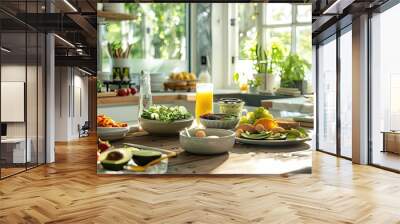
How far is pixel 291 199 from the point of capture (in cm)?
359

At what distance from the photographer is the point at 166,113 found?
405 cm

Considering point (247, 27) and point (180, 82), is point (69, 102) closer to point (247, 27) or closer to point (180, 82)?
point (180, 82)

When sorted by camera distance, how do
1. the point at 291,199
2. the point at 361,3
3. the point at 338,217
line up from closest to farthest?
Result: the point at 338,217 → the point at 291,199 → the point at 361,3

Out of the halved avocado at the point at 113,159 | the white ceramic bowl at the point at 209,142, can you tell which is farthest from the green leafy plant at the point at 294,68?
the halved avocado at the point at 113,159

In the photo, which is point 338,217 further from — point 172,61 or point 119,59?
point 119,59

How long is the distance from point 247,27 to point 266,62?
13.9 inches

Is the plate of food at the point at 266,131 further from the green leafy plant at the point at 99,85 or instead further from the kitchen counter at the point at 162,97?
the green leafy plant at the point at 99,85

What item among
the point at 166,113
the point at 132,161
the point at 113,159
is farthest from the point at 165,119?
the point at 113,159

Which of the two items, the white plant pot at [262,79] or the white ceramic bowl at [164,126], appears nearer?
the white ceramic bowl at [164,126]

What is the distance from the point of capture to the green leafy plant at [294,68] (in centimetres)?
412

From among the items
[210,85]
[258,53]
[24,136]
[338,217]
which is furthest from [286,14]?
[24,136]

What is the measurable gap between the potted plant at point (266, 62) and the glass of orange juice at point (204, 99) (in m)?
0.47

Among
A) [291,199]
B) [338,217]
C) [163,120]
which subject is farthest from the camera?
[163,120]

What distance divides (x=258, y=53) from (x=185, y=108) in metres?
0.80
